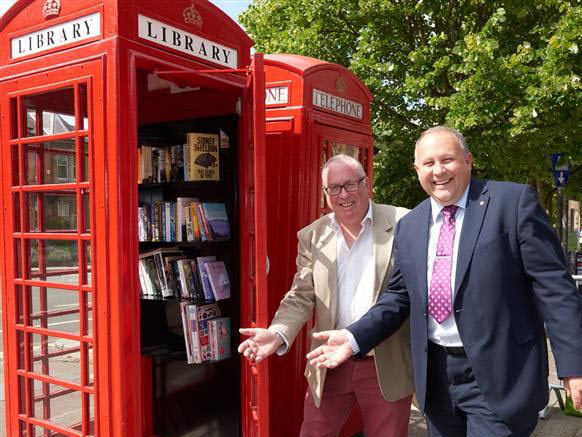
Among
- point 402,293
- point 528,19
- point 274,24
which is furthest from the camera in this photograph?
point 274,24

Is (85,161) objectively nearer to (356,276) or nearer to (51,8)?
(51,8)

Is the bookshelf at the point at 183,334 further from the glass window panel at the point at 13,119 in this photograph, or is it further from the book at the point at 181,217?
the glass window panel at the point at 13,119

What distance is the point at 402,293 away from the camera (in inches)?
109

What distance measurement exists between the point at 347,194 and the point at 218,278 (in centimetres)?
125

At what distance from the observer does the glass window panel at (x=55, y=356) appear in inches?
131

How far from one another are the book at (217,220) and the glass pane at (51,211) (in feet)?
2.91

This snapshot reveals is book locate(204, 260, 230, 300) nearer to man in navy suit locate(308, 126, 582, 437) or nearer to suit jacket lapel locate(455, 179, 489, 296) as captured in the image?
man in navy suit locate(308, 126, 582, 437)

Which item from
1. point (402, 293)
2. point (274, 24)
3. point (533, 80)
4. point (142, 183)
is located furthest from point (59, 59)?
point (274, 24)

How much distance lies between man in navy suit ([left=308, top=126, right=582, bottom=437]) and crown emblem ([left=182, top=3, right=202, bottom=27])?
1.58 m

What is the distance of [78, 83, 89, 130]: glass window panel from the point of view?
2950 millimetres

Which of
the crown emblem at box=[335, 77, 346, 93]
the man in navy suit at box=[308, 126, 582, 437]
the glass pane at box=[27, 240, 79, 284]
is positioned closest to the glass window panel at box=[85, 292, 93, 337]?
the glass pane at box=[27, 240, 79, 284]

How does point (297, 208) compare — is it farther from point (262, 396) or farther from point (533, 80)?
point (533, 80)

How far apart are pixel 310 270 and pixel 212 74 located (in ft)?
4.33

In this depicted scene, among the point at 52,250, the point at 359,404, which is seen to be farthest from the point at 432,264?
the point at 52,250
